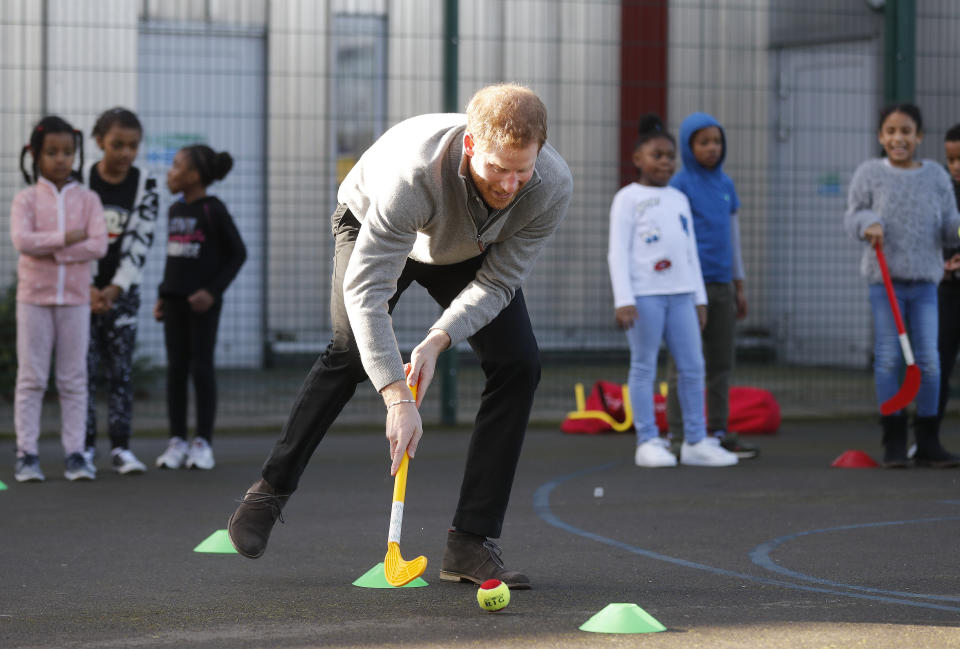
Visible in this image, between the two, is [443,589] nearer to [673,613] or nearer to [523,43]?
[673,613]

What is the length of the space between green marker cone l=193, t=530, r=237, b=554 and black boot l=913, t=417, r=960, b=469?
344 centimetres

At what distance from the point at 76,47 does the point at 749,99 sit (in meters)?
4.33

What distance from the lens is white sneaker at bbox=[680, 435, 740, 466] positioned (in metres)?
6.41

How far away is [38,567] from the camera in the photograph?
4.05 m

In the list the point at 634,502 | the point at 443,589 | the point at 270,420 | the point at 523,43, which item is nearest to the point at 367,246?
the point at 443,589

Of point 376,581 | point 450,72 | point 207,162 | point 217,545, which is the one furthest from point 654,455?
point 450,72

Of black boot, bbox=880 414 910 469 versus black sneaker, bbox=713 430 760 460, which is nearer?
black boot, bbox=880 414 910 469

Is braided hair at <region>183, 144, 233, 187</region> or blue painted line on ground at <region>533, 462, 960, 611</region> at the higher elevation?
braided hair at <region>183, 144, 233, 187</region>

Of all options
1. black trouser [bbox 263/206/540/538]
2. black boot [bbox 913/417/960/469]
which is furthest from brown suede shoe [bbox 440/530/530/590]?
black boot [bbox 913/417/960/469]

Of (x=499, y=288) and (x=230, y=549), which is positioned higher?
(x=499, y=288)

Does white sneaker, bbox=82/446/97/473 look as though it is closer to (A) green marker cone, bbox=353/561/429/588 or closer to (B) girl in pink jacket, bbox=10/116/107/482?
(B) girl in pink jacket, bbox=10/116/107/482

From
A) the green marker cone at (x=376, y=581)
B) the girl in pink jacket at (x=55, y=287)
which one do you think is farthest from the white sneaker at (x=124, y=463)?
the green marker cone at (x=376, y=581)

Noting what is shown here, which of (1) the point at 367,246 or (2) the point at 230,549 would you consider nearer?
(1) the point at 367,246

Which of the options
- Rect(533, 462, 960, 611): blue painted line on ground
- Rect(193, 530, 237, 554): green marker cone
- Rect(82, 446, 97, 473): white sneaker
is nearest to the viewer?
Rect(533, 462, 960, 611): blue painted line on ground
